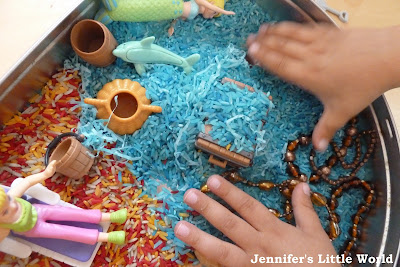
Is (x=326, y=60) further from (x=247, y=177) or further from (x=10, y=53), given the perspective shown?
(x=10, y=53)

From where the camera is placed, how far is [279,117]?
925mm

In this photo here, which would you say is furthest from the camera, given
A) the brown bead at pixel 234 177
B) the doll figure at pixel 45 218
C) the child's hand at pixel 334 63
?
the brown bead at pixel 234 177

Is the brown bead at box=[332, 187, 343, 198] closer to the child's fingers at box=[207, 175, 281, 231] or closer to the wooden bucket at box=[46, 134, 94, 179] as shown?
the child's fingers at box=[207, 175, 281, 231]

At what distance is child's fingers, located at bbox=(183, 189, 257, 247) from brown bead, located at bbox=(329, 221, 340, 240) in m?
0.21

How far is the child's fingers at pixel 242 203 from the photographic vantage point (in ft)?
2.65

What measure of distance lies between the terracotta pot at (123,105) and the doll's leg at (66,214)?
202mm

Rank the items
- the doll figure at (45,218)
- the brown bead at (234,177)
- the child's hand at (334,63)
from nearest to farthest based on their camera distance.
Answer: the doll figure at (45,218), the child's hand at (334,63), the brown bead at (234,177)

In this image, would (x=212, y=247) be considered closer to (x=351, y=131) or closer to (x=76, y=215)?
(x=76, y=215)

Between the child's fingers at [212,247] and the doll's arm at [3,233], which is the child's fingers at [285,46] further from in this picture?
the doll's arm at [3,233]

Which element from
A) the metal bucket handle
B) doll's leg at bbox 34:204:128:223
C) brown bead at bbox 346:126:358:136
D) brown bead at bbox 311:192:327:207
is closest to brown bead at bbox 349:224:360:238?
brown bead at bbox 311:192:327:207

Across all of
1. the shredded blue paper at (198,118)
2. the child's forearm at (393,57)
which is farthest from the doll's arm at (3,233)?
the child's forearm at (393,57)

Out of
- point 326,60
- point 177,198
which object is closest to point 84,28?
point 177,198

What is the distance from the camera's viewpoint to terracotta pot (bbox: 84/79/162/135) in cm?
83

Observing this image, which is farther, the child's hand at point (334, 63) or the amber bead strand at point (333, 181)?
the amber bead strand at point (333, 181)
